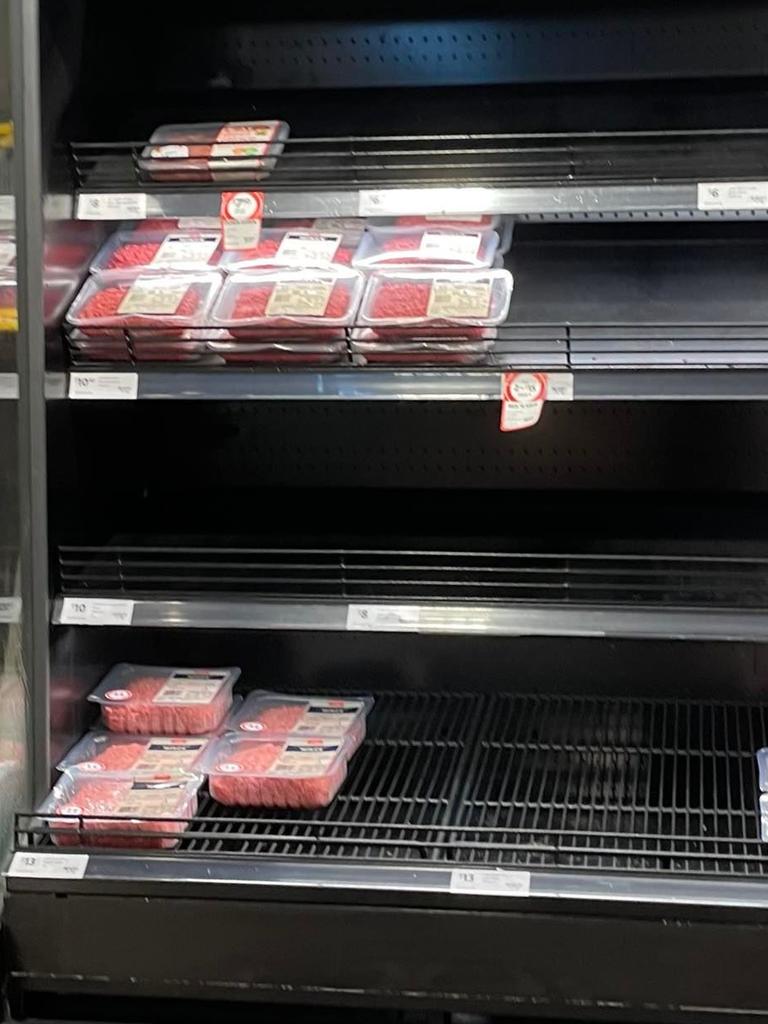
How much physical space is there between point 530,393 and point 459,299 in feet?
0.69

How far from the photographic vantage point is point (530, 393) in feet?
6.16

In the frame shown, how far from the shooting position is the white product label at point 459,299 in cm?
196

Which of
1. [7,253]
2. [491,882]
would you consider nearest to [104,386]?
[7,253]

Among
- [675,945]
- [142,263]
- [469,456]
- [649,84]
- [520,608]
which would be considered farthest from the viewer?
[469,456]

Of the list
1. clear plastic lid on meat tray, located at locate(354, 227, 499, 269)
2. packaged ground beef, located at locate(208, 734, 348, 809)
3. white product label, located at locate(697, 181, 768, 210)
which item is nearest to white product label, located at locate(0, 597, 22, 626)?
packaged ground beef, located at locate(208, 734, 348, 809)

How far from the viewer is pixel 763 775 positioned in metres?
2.04

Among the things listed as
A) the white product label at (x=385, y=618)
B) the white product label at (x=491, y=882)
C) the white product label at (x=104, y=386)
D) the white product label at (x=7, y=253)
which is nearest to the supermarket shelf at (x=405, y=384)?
Answer: the white product label at (x=104, y=386)

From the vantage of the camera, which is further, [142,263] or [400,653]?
[400,653]

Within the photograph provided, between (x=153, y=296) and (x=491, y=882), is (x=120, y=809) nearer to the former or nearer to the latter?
(x=491, y=882)

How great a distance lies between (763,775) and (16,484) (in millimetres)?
1193

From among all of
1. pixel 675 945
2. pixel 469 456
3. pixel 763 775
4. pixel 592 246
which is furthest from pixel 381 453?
pixel 675 945

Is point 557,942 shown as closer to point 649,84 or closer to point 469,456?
point 469,456

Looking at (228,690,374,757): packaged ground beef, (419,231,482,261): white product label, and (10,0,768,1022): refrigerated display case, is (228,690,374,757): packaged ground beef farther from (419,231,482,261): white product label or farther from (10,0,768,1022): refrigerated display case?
(419,231,482,261): white product label

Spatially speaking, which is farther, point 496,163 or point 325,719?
point 325,719
